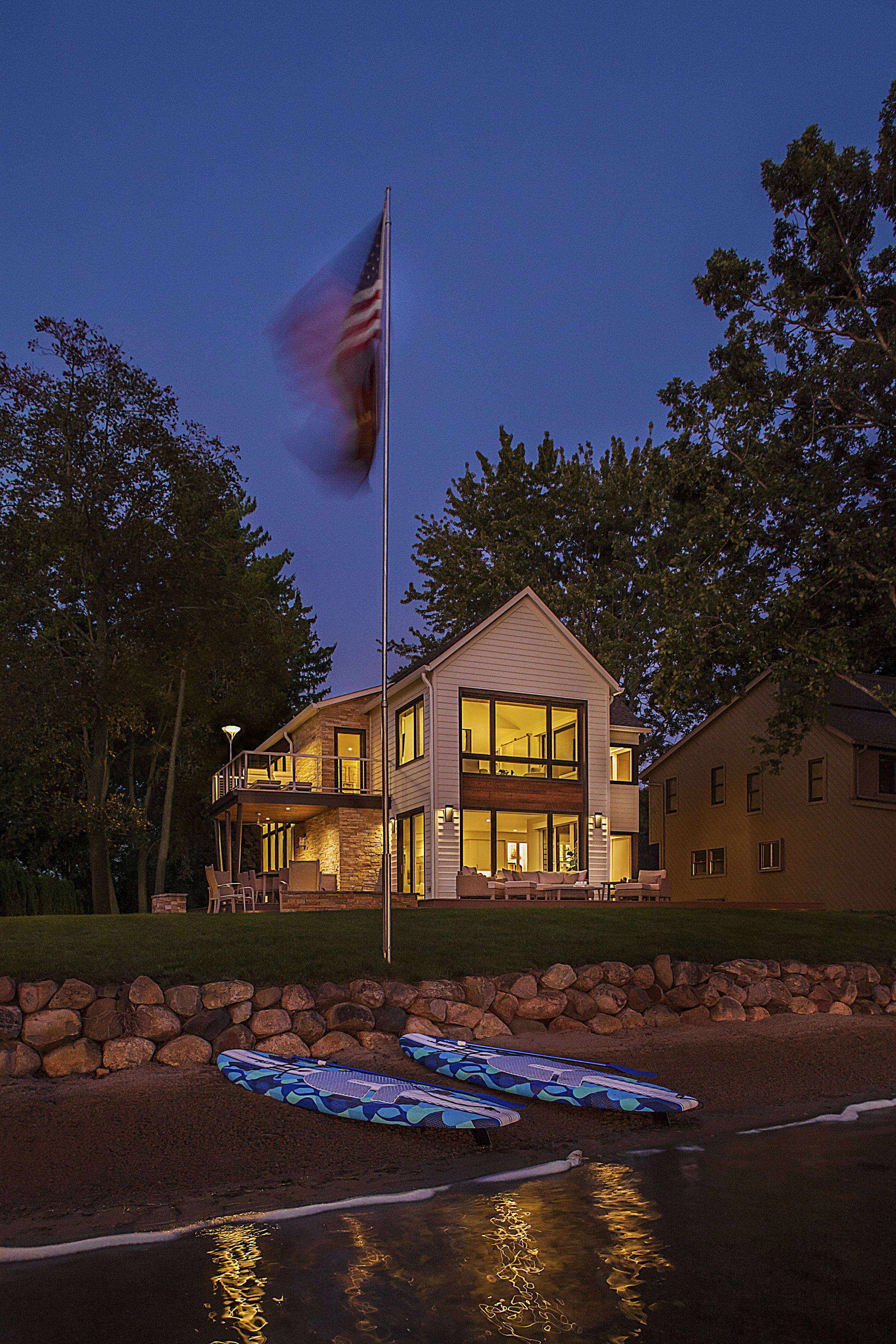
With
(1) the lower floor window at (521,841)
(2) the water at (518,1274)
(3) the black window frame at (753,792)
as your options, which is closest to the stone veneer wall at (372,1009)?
(2) the water at (518,1274)

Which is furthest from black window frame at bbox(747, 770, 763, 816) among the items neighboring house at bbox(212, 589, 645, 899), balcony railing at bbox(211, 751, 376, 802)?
balcony railing at bbox(211, 751, 376, 802)

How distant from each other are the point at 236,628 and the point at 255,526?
75.0ft

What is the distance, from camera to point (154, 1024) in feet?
32.8

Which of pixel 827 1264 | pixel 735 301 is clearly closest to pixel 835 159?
pixel 735 301

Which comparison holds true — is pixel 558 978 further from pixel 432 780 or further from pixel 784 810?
pixel 784 810

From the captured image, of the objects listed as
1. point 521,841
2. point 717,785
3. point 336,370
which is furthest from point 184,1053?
point 717,785

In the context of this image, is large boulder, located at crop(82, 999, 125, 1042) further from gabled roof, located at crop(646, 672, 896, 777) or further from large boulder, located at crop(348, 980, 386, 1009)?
gabled roof, located at crop(646, 672, 896, 777)

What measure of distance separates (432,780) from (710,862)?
13.3 m

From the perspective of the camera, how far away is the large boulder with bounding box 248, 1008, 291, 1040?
10.5m

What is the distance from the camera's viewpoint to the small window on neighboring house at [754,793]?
31.5 metres

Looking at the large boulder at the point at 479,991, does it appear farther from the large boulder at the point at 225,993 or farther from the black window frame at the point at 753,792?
the black window frame at the point at 753,792

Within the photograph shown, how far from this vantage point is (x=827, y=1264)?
239 inches

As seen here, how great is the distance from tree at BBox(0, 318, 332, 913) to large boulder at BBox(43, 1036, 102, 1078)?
1481 centimetres

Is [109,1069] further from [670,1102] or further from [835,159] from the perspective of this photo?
[835,159]
